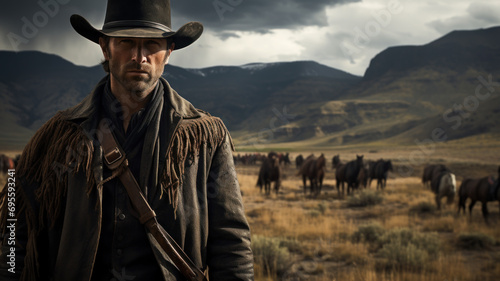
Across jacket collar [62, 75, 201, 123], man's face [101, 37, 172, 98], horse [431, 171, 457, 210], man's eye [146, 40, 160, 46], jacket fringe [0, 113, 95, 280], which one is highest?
A: man's eye [146, 40, 160, 46]

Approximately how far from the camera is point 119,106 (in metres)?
1.79

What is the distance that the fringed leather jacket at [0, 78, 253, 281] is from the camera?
1.58 metres

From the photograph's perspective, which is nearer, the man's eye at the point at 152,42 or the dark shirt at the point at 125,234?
the dark shirt at the point at 125,234

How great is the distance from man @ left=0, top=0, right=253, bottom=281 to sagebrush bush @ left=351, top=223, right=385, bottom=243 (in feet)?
24.7

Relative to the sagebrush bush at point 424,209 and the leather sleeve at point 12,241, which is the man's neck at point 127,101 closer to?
the leather sleeve at point 12,241

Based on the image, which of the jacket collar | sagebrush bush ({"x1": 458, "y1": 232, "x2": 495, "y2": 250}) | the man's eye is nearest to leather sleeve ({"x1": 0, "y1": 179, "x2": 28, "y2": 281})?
the jacket collar

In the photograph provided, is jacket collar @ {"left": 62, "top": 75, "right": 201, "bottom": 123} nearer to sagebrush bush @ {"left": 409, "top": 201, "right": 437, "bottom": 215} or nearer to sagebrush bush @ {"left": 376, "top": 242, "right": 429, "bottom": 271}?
sagebrush bush @ {"left": 376, "top": 242, "right": 429, "bottom": 271}

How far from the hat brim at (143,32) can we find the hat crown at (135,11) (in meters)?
0.08

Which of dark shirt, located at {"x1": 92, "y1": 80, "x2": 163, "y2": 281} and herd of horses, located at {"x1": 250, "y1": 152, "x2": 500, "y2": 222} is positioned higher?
dark shirt, located at {"x1": 92, "y1": 80, "x2": 163, "y2": 281}

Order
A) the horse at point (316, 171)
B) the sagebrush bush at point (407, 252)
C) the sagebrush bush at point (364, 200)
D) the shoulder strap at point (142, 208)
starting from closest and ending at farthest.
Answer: the shoulder strap at point (142, 208) < the sagebrush bush at point (407, 252) < the sagebrush bush at point (364, 200) < the horse at point (316, 171)

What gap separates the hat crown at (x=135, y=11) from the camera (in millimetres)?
1751

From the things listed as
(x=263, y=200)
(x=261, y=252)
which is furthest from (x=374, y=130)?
(x=261, y=252)

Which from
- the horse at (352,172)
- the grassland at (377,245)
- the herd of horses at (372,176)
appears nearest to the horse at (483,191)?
the herd of horses at (372,176)

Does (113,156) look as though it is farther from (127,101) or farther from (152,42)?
(152,42)
